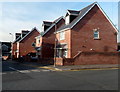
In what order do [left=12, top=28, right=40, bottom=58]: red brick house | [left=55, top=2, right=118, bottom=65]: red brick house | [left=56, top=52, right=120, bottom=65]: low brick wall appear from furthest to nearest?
[left=12, top=28, right=40, bottom=58]: red brick house, [left=55, top=2, right=118, bottom=65]: red brick house, [left=56, top=52, right=120, bottom=65]: low brick wall

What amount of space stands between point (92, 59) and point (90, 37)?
455 centimetres

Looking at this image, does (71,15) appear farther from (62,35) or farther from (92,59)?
(92,59)

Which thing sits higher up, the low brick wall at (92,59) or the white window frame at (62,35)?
the white window frame at (62,35)

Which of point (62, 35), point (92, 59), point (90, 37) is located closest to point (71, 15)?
point (62, 35)

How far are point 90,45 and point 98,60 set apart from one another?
3.32 meters

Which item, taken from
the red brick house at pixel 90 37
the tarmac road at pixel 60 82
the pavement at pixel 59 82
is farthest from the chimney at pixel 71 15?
the tarmac road at pixel 60 82

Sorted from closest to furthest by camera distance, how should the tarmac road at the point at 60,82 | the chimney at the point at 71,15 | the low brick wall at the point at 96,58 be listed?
the tarmac road at the point at 60,82, the low brick wall at the point at 96,58, the chimney at the point at 71,15

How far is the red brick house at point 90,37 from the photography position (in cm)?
2567

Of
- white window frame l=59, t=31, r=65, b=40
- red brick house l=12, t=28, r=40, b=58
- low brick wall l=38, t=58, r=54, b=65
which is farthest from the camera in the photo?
red brick house l=12, t=28, r=40, b=58

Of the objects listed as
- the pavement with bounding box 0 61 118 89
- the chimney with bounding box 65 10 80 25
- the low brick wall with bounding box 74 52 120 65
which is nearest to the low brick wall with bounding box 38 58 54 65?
the low brick wall with bounding box 74 52 120 65

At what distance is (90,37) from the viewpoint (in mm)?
27625

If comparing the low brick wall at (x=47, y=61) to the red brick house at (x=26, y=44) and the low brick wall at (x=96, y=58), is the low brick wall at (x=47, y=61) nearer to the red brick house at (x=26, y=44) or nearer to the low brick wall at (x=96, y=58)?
the low brick wall at (x=96, y=58)

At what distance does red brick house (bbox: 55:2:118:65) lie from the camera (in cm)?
2567

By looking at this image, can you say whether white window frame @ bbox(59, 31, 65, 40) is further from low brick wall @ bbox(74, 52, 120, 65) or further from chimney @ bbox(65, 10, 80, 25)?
low brick wall @ bbox(74, 52, 120, 65)
